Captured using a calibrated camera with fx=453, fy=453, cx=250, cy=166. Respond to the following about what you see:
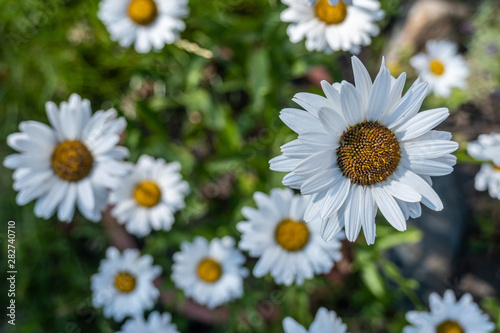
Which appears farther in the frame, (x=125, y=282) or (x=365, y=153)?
(x=125, y=282)

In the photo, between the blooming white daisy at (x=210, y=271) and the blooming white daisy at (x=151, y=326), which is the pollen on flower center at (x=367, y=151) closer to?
the blooming white daisy at (x=210, y=271)

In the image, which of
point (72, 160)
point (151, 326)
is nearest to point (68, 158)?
point (72, 160)

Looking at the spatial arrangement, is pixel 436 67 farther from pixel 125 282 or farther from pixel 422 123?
pixel 125 282

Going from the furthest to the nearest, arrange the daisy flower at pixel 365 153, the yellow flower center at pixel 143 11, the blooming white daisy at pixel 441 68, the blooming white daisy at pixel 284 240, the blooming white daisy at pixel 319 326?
the blooming white daisy at pixel 441 68, the yellow flower center at pixel 143 11, the blooming white daisy at pixel 284 240, the blooming white daisy at pixel 319 326, the daisy flower at pixel 365 153

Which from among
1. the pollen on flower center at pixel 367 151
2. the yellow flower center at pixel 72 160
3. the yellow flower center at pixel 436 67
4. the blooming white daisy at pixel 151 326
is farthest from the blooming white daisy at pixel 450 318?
the yellow flower center at pixel 72 160

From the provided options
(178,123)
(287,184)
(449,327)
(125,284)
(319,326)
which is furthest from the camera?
(178,123)

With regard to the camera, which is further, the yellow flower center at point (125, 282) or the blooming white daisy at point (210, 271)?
the yellow flower center at point (125, 282)

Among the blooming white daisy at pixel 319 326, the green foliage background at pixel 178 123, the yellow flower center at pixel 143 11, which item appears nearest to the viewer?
the blooming white daisy at pixel 319 326
